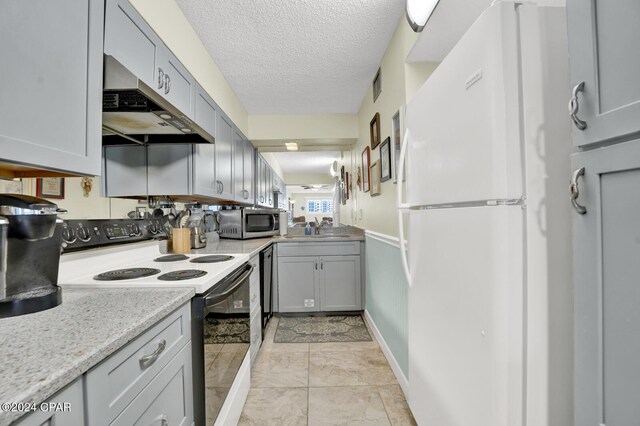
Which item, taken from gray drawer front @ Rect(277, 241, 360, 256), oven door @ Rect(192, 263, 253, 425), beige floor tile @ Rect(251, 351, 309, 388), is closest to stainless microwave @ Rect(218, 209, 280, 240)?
gray drawer front @ Rect(277, 241, 360, 256)

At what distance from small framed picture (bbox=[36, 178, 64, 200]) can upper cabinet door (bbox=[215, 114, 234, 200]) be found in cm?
124

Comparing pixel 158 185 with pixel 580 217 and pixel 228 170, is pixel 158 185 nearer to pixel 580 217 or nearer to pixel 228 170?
pixel 228 170

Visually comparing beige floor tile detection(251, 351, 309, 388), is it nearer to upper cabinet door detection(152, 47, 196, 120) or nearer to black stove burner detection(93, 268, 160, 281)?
black stove burner detection(93, 268, 160, 281)

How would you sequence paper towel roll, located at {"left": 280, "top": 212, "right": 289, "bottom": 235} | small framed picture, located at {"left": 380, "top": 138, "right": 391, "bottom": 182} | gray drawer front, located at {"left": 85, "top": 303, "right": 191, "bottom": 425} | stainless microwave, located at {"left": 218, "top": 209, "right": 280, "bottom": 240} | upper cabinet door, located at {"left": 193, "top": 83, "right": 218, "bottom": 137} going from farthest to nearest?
1. paper towel roll, located at {"left": 280, "top": 212, "right": 289, "bottom": 235}
2. stainless microwave, located at {"left": 218, "top": 209, "right": 280, "bottom": 240}
3. small framed picture, located at {"left": 380, "top": 138, "right": 391, "bottom": 182}
4. upper cabinet door, located at {"left": 193, "top": 83, "right": 218, "bottom": 137}
5. gray drawer front, located at {"left": 85, "top": 303, "right": 191, "bottom": 425}

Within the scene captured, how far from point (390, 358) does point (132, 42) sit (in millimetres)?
2426

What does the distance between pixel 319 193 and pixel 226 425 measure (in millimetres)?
10525

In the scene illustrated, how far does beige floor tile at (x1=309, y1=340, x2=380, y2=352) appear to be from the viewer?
7.50 feet

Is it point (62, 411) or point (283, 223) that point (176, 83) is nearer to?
point (62, 411)

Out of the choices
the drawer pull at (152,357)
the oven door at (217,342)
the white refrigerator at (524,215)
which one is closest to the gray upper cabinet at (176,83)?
the oven door at (217,342)

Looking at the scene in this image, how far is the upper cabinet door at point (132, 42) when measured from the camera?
1.17 meters

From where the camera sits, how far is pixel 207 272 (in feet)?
4.19

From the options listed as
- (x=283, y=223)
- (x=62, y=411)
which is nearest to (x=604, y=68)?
(x=62, y=411)

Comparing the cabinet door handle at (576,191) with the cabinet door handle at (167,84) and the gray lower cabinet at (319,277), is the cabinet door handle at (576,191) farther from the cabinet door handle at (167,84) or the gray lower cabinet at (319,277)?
the gray lower cabinet at (319,277)

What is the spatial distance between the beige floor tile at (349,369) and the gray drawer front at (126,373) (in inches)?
50.7
